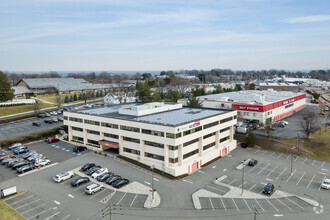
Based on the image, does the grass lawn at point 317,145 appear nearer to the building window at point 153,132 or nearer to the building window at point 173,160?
the building window at point 173,160

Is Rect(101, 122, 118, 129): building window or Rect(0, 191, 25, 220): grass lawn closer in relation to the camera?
Rect(0, 191, 25, 220): grass lawn

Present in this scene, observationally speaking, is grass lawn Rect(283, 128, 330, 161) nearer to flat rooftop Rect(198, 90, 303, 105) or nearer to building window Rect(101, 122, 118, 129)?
flat rooftop Rect(198, 90, 303, 105)

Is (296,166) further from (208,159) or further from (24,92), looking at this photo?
(24,92)

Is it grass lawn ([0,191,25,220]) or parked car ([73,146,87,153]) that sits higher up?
parked car ([73,146,87,153])

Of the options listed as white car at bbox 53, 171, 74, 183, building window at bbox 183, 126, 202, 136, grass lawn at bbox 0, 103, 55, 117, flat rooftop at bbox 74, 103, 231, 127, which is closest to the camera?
white car at bbox 53, 171, 74, 183

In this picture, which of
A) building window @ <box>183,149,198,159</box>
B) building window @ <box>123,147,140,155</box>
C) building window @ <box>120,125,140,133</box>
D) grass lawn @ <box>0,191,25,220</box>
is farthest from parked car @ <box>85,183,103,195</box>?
building window @ <box>183,149,198,159</box>

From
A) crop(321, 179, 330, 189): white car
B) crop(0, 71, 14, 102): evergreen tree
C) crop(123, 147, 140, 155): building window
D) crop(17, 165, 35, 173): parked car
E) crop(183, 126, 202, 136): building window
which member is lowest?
crop(321, 179, 330, 189): white car
